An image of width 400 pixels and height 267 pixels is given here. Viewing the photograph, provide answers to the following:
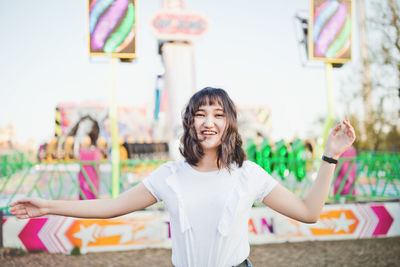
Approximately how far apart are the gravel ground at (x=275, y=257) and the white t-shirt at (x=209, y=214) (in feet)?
9.05

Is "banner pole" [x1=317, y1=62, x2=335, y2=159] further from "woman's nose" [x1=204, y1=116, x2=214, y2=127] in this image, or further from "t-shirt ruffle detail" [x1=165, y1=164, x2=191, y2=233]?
"t-shirt ruffle detail" [x1=165, y1=164, x2=191, y2=233]

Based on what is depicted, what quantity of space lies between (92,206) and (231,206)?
0.63 metres

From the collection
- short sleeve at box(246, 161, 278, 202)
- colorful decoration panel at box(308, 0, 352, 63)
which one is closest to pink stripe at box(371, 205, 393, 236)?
colorful decoration panel at box(308, 0, 352, 63)

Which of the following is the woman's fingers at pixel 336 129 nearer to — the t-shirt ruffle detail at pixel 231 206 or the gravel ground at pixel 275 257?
the t-shirt ruffle detail at pixel 231 206

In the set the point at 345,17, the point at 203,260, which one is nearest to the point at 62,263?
the point at 203,260

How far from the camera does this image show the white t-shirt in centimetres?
126

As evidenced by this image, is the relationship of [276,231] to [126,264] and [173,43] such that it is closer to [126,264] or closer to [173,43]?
[126,264]

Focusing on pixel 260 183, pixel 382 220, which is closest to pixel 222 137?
pixel 260 183

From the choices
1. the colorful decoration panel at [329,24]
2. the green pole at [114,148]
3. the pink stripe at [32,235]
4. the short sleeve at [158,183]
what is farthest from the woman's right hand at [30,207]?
the colorful decoration panel at [329,24]

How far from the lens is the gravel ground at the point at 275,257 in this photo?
149 inches

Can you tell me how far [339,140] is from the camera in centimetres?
139

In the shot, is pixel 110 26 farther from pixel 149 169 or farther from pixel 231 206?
pixel 231 206

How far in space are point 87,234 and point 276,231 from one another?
101 inches

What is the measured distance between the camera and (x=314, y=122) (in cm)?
2891
